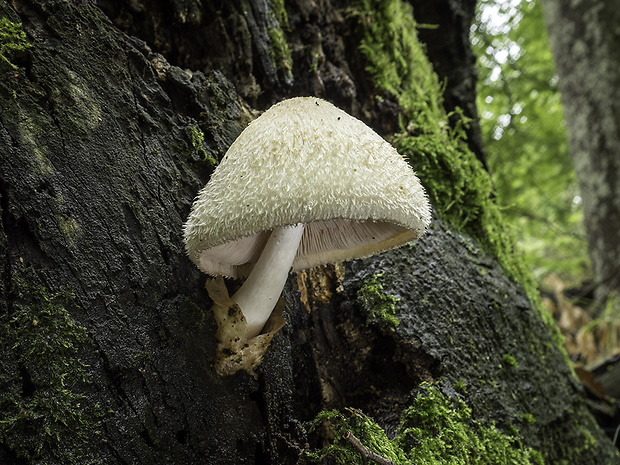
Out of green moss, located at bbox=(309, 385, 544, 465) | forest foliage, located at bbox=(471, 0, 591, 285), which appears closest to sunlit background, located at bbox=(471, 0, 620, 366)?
forest foliage, located at bbox=(471, 0, 591, 285)

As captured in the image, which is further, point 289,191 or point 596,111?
point 596,111

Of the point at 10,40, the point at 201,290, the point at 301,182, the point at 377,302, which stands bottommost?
the point at 201,290

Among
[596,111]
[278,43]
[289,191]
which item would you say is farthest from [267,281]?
[596,111]

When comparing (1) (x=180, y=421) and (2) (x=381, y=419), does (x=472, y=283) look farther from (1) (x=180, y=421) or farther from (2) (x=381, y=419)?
(1) (x=180, y=421)

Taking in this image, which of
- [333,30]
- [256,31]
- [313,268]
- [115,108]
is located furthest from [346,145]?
[333,30]

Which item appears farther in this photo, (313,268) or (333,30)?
(333,30)

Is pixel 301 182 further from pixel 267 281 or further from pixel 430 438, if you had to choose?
pixel 430 438

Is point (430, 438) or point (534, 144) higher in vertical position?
point (534, 144)
